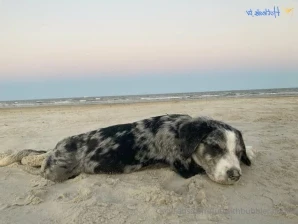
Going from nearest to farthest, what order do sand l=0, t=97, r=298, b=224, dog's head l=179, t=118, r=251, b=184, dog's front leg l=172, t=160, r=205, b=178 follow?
1. sand l=0, t=97, r=298, b=224
2. dog's head l=179, t=118, r=251, b=184
3. dog's front leg l=172, t=160, r=205, b=178

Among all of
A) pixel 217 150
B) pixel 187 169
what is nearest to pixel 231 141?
pixel 217 150

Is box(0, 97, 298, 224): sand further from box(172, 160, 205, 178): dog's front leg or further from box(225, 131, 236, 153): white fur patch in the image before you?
box(225, 131, 236, 153): white fur patch

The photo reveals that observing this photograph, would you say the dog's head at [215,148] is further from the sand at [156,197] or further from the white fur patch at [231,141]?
the sand at [156,197]

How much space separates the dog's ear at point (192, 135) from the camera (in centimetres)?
477

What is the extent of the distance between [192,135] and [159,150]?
539 mm

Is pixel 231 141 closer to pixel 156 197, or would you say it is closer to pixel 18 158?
pixel 156 197

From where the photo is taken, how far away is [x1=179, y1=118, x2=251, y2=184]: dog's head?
433 centimetres

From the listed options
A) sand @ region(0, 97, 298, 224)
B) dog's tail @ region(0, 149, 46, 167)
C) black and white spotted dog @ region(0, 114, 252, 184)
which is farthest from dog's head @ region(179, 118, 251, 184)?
dog's tail @ region(0, 149, 46, 167)

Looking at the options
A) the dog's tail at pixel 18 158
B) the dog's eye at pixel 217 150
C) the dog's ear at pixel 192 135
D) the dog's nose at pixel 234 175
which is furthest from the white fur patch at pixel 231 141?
the dog's tail at pixel 18 158

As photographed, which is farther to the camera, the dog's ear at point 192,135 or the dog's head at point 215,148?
the dog's ear at point 192,135

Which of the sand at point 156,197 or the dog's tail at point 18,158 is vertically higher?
the dog's tail at point 18,158

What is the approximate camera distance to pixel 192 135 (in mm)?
4840

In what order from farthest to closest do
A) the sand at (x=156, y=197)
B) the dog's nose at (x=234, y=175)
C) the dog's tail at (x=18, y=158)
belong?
the dog's tail at (x=18, y=158), the dog's nose at (x=234, y=175), the sand at (x=156, y=197)

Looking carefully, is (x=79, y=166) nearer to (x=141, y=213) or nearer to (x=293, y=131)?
(x=141, y=213)
